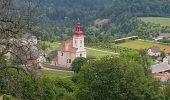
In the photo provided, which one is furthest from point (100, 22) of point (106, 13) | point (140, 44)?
point (140, 44)

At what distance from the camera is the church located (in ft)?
224

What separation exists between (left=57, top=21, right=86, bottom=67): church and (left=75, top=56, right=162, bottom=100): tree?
119ft

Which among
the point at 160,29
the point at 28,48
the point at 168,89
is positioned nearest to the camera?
the point at 28,48

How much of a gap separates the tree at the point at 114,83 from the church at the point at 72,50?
36.4m

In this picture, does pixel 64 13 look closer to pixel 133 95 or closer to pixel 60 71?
pixel 60 71

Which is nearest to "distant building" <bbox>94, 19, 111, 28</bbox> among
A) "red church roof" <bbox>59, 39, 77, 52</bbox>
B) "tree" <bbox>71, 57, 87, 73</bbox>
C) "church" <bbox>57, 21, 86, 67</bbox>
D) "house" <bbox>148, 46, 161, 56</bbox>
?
"house" <bbox>148, 46, 161, 56</bbox>

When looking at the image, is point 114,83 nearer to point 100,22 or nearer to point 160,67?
point 160,67

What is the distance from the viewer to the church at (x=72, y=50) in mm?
68125

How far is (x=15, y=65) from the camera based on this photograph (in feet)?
47.2

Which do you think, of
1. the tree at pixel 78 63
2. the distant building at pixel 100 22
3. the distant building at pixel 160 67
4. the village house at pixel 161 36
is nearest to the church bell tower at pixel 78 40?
the tree at pixel 78 63

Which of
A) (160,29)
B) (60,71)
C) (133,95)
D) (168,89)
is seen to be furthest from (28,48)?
(160,29)

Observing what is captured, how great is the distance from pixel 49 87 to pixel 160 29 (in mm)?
73997

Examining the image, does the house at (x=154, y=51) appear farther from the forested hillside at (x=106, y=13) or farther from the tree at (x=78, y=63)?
the forested hillside at (x=106, y=13)

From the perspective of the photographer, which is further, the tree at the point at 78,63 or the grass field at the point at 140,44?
the grass field at the point at 140,44
